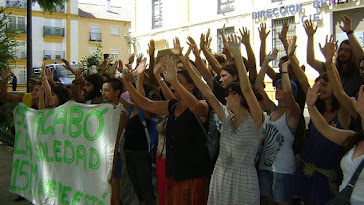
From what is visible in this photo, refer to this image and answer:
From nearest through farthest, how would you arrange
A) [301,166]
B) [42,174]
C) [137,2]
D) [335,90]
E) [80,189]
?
[335,90], [301,166], [80,189], [42,174], [137,2]

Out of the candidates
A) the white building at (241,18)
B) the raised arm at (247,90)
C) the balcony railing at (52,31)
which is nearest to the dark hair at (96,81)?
the raised arm at (247,90)

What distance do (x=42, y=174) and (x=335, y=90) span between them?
12.1ft

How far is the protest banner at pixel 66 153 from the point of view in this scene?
4621 millimetres

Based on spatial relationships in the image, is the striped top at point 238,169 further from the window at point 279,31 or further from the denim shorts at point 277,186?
the window at point 279,31

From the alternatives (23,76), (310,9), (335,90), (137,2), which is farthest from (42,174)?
(23,76)

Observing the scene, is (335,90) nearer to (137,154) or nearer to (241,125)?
(241,125)

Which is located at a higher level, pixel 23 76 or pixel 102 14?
pixel 102 14

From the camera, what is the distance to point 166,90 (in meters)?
4.44

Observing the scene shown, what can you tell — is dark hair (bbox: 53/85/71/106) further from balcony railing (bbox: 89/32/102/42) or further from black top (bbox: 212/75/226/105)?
balcony railing (bbox: 89/32/102/42)

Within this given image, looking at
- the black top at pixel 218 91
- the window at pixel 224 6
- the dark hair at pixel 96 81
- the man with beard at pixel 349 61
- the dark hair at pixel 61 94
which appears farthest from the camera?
the window at pixel 224 6

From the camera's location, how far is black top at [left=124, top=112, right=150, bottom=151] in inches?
191

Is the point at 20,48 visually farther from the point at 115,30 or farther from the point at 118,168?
the point at 115,30

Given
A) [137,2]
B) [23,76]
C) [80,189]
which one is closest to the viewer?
[80,189]

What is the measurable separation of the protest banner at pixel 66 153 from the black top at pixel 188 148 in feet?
2.90
